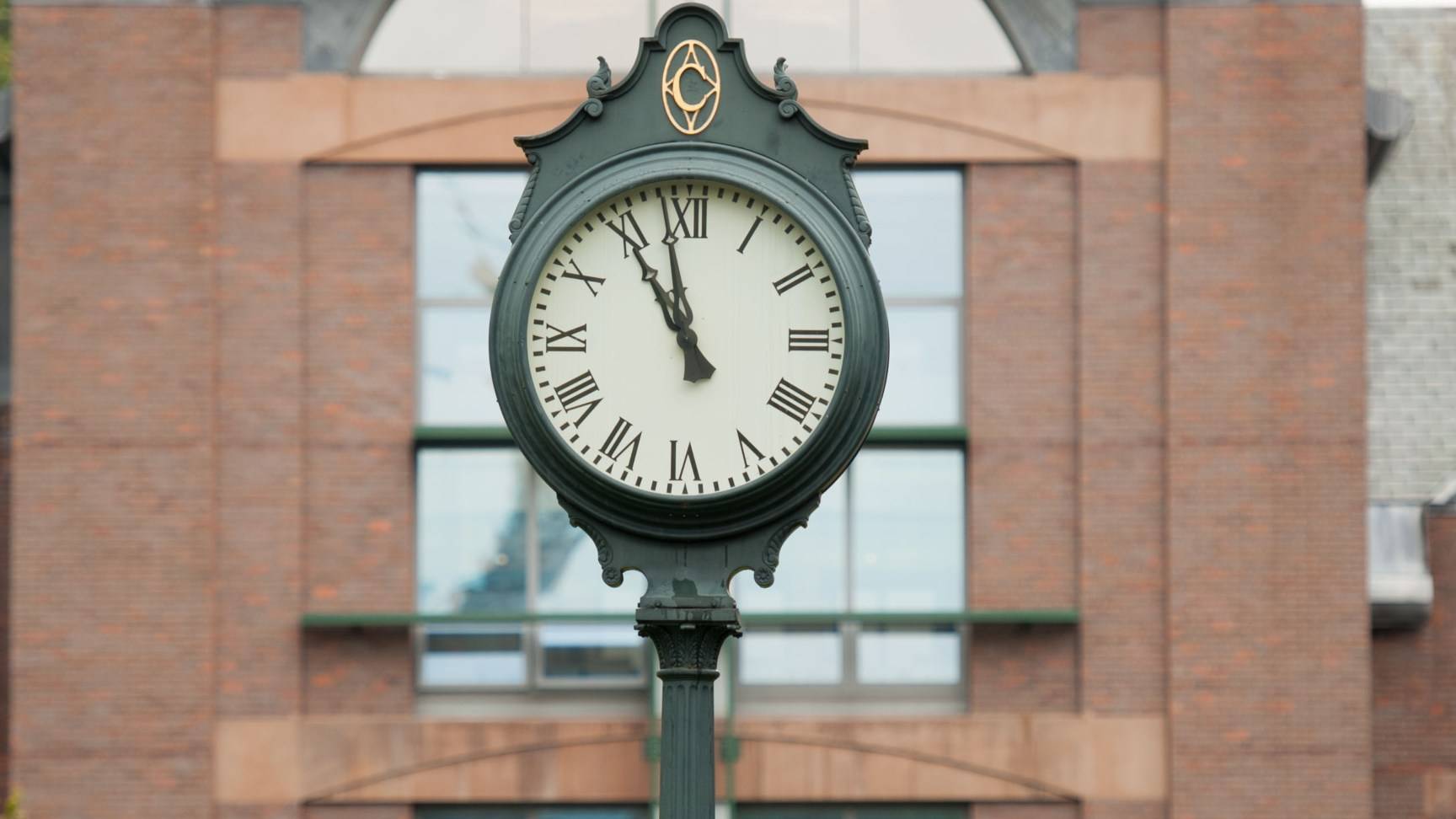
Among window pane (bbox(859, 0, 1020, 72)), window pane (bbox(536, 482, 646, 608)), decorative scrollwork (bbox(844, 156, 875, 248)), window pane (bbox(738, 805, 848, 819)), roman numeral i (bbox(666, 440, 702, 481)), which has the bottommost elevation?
window pane (bbox(738, 805, 848, 819))

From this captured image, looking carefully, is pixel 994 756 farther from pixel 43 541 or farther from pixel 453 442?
pixel 43 541

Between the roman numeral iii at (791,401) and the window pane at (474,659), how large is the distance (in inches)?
516

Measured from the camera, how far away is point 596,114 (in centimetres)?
395

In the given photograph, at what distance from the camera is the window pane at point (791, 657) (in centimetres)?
1675

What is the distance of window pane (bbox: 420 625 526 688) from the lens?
661 inches

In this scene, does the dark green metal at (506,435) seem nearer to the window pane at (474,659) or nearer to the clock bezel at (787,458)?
the window pane at (474,659)

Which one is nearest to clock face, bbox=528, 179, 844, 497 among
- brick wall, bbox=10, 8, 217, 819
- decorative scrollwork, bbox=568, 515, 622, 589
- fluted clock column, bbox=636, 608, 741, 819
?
decorative scrollwork, bbox=568, 515, 622, 589

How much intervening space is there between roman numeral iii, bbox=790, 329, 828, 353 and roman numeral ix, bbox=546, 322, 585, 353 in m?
0.38

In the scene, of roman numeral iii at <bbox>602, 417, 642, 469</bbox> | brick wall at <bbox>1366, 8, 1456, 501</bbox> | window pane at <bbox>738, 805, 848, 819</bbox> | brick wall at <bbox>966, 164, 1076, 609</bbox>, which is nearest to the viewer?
roman numeral iii at <bbox>602, 417, 642, 469</bbox>

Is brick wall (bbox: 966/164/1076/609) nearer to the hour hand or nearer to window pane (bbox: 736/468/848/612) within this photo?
window pane (bbox: 736/468/848/612)

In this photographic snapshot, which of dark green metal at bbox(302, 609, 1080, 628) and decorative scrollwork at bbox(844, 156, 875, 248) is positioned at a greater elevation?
dark green metal at bbox(302, 609, 1080, 628)

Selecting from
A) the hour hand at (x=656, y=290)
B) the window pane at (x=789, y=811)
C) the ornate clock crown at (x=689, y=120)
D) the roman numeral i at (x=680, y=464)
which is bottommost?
the window pane at (x=789, y=811)

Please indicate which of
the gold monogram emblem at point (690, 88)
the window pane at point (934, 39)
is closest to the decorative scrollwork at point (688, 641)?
the gold monogram emblem at point (690, 88)

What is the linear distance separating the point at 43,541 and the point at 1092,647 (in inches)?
316
